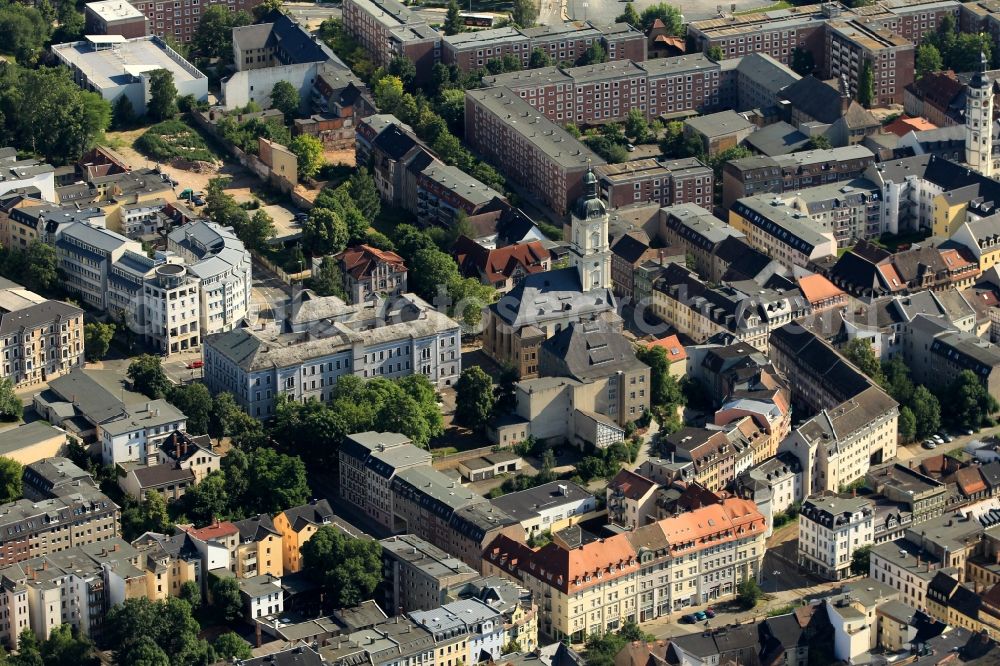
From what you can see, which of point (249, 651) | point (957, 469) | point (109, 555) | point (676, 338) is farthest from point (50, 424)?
point (957, 469)

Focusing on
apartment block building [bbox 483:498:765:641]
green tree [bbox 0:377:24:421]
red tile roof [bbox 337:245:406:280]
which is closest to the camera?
apartment block building [bbox 483:498:765:641]

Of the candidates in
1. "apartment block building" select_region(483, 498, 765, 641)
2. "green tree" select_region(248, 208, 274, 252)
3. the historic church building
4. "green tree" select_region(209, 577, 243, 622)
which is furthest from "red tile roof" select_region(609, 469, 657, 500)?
"green tree" select_region(248, 208, 274, 252)

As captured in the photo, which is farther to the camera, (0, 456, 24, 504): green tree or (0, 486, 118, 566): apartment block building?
(0, 456, 24, 504): green tree

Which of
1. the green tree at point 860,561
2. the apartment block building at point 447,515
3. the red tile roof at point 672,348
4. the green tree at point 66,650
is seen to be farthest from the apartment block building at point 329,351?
the green tree at point 860,561

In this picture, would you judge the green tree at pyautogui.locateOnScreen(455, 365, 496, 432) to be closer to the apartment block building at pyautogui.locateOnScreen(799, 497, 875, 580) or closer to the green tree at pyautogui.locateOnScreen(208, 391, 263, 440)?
the green tree at pyautogui.locateOnScreen(208, 391, 263, 440)

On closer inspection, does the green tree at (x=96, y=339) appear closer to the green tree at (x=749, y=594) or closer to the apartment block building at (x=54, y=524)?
the apartment block building at (x=54, y=524)

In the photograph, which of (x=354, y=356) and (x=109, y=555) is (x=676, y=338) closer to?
(x=354, y=356)
